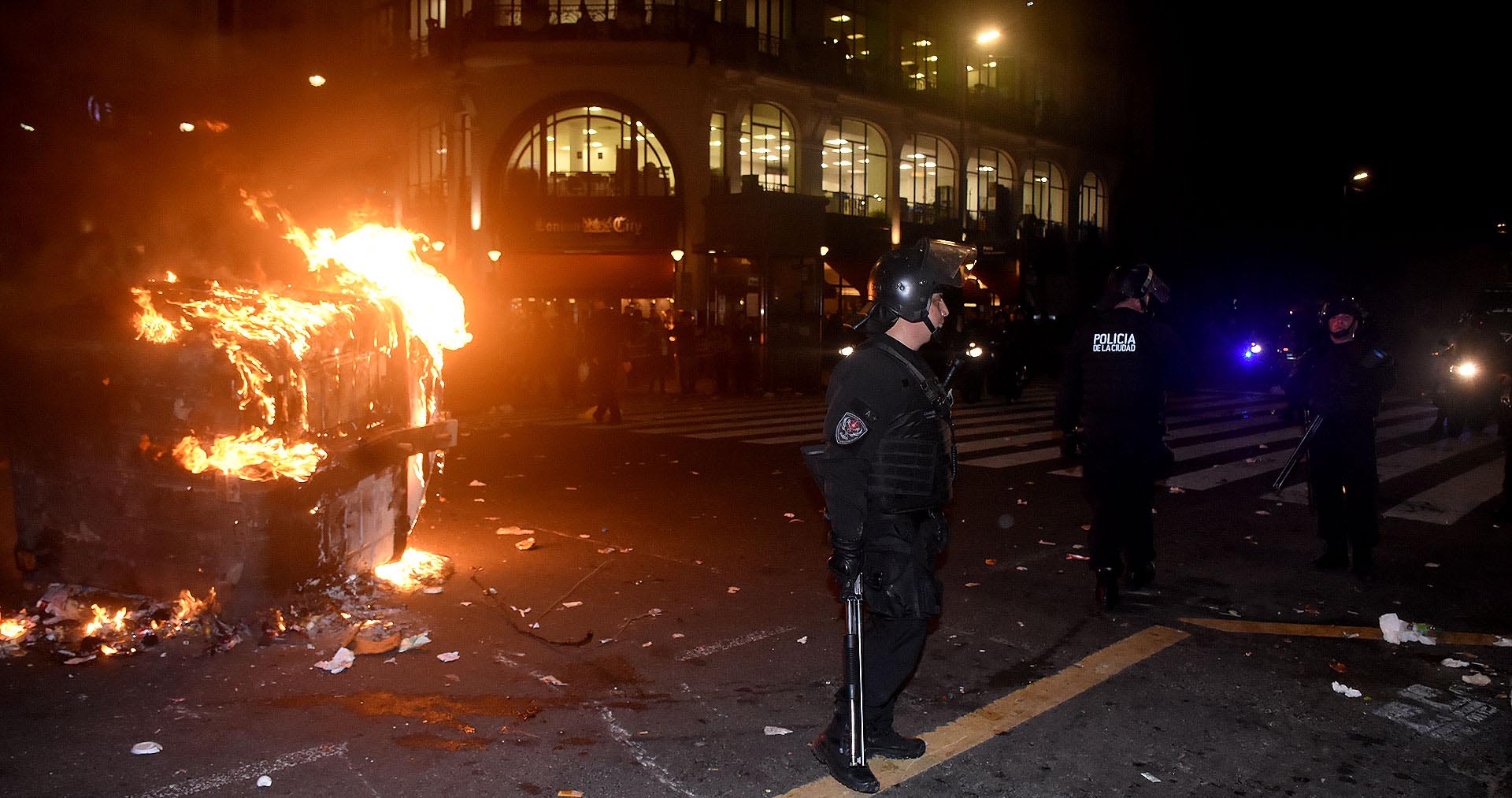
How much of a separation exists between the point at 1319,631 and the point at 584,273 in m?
26.2

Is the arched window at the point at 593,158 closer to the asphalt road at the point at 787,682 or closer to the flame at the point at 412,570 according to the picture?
the asphalt road at the point at 787,682

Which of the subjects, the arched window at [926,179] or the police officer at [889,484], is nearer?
the police officer at [889,484]

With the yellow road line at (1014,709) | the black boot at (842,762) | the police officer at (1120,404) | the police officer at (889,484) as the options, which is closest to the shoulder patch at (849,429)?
the police officer at (889,484)

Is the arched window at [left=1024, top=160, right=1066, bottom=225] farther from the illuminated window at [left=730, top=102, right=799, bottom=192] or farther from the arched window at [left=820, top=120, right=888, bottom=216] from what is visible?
the illuminated window at [left=730, top=102, right=799, bottom=192]

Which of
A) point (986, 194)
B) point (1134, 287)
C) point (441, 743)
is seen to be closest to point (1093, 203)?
point (986, 194)

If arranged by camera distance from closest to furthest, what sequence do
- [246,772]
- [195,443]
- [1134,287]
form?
[246,772] < [195,443] < [1134,287]

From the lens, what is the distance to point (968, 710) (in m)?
4.44

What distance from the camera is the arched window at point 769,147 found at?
102 ft

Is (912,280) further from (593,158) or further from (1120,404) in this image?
(593,158)

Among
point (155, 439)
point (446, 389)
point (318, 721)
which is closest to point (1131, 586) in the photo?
point (318, 721)

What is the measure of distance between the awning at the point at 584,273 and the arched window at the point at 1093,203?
1028 inches

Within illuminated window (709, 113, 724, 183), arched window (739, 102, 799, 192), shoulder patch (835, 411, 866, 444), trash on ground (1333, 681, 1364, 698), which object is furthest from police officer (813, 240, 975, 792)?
arched window (739, 102, 799, 192)

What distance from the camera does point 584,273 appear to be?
98.3ft

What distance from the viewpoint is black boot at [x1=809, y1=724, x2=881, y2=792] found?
3.59 metres
